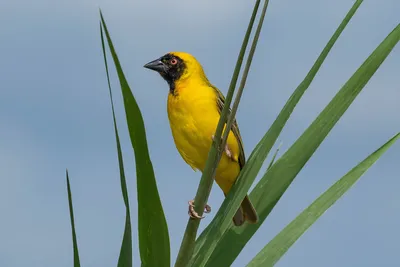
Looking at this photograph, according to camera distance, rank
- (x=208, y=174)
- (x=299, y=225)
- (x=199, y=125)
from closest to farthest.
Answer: (x=208, y=174), (x=299, y=225), (x=199, y=125)

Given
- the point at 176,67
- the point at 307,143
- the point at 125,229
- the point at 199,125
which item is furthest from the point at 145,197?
the point at 176,67

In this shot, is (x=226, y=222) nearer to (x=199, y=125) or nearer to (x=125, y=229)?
(x=125, y=229)

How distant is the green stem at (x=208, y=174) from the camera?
1.26 metres

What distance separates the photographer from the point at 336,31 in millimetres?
1608

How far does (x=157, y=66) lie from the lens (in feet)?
13.0

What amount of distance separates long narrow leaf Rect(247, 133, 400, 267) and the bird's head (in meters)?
2.04

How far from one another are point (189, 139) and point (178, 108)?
0.17m

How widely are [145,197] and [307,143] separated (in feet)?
1.62

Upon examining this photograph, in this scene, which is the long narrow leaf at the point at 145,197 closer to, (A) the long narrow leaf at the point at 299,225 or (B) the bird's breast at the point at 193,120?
(A) the long narrow leaf at the point at 299,225

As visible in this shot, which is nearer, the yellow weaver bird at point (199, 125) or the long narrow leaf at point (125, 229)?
the long narrow leaf at point (125, 229)

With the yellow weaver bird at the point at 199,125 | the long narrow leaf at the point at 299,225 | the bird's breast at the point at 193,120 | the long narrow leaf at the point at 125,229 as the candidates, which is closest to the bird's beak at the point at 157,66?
the yellow weaver bird at the point at 199,125

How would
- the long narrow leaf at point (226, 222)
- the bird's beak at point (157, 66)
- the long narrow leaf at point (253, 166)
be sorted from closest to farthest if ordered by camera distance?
the long narrow leaf at point (226, 222) → the long narrow leaf at point (253, 166) → the bird's beak at point (157, 66)

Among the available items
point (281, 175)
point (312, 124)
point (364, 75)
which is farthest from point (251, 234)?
point (364, 75)

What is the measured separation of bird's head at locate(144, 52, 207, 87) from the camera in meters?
3.77
